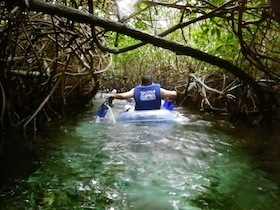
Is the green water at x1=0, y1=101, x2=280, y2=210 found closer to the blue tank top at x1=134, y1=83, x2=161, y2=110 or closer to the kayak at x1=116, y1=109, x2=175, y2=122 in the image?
the kayak at x1=116, y1=109, x2=175, y2=122

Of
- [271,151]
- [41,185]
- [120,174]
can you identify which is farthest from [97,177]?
[271,151]

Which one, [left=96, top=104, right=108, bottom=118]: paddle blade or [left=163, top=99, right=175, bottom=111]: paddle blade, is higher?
[left=163, top=99, right=175, bottom=111]: paddle blade

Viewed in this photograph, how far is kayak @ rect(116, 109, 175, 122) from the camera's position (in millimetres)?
6547

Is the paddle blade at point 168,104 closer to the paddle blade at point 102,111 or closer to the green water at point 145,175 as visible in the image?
the paddle blade at point 102,111

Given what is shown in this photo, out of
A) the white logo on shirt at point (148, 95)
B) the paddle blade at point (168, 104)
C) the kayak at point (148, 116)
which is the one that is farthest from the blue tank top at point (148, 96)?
the paddle blade at point (168, 104)

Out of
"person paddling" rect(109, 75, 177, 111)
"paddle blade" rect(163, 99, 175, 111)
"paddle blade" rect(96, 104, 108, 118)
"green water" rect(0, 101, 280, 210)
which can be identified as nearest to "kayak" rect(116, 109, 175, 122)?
"person paddling" rect(109, 75, 177, 111)

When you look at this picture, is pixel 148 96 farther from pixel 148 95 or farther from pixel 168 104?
pixel 168 104

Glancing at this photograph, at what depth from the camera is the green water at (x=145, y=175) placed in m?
2.63

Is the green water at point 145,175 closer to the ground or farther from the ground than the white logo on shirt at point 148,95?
closer to the ground

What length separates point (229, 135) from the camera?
18.6 ft

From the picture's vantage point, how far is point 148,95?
6918 mm

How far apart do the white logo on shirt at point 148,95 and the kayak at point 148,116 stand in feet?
0.88

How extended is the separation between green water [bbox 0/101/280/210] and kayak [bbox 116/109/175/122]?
1.02 metres

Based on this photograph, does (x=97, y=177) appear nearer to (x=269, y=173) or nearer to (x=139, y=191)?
(x=139, y=191)
